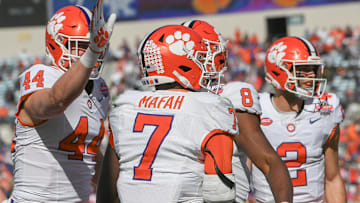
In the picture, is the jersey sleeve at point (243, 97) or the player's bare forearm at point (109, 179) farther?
the jersey sleeve at point (243, 97)

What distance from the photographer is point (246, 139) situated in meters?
2.96

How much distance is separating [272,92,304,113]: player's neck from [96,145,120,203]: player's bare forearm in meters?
1.74

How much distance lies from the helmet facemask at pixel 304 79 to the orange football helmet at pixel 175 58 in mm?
1535

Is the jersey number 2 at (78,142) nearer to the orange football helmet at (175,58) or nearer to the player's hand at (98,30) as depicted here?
the orange football helmet at (175,58)

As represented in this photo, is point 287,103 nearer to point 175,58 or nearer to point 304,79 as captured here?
point 304,79

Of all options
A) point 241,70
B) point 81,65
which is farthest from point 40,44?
point 81,65

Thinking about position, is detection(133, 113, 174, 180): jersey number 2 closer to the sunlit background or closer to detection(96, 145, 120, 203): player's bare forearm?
detection(96, 145, 120, 203): player's bare forearm

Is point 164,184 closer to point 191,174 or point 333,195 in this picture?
point 191,174

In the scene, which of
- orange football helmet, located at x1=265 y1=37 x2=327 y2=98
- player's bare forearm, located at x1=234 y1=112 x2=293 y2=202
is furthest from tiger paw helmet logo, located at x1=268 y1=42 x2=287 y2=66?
player's bare forearm, located at x1=234 y1=112 x2=293 y2=202

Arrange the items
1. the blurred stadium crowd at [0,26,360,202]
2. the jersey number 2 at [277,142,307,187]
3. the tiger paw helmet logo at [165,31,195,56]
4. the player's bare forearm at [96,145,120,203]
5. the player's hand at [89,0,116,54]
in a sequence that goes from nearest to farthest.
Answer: the player's hand at [89,0,116,54] < the tiger paw helmet logo at [165,31,195,56] < the player's bare forearm at [96,145,120,203] < the jersey number 2 at [277,142,307,187] < the blurred stadium crowd at [0,26,360,202]

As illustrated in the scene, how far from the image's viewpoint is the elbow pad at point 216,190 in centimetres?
232

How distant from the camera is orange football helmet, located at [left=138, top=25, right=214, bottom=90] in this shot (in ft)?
8.37

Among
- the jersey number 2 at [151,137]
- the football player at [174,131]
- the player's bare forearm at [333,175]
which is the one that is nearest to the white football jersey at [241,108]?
the football player at [174,131]

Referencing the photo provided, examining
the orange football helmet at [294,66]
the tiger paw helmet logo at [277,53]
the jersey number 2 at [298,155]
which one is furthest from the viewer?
the tiger paw helmet logo at [277,53]
